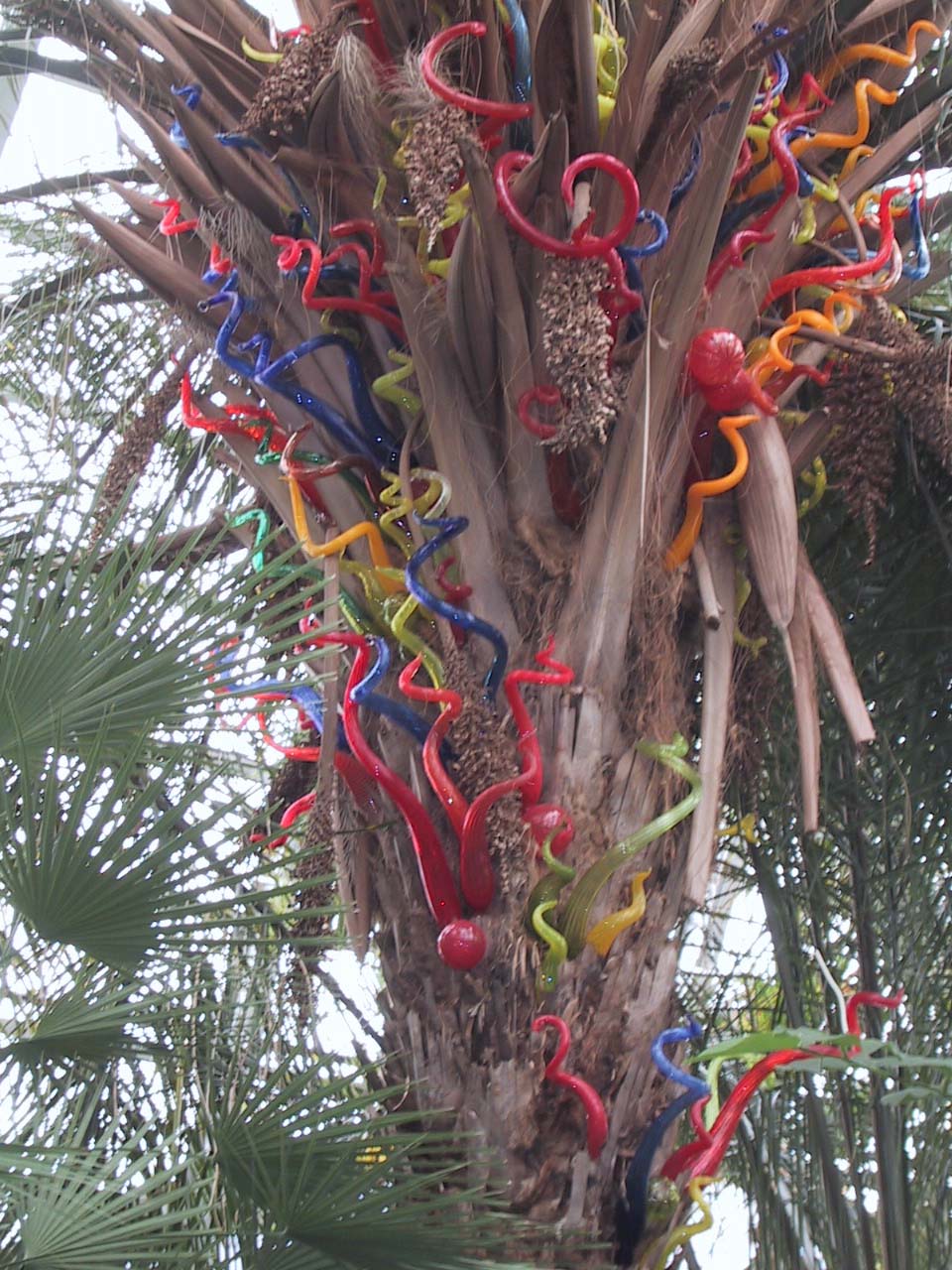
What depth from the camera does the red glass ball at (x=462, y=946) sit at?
142cm

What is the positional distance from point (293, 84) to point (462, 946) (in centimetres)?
102

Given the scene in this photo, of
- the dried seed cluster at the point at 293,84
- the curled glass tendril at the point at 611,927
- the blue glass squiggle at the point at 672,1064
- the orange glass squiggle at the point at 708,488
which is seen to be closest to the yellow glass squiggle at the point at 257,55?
the dried seed cluster at the point at 293,84

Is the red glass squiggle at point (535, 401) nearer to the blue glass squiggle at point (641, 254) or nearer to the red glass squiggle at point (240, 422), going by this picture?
the blue glass squiggle at point (641, 254)

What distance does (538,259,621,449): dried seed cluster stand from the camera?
4.74 ft

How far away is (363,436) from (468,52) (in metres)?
0.49

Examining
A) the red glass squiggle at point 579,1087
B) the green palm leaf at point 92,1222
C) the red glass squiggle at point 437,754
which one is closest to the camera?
the green palm leaf at point 92,1222

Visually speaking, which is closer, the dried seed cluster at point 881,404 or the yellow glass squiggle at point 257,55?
the dried seed cluster at point 881,404

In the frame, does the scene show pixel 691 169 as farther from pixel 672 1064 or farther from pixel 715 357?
pixel 672 1064

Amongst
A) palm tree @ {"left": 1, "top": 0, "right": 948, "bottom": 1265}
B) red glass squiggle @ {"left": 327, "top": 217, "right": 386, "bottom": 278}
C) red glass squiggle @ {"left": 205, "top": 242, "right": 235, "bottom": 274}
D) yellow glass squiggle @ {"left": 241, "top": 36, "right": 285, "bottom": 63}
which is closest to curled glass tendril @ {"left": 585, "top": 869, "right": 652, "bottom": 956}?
palm tree @ {"left": 1, "top": 0, "right": 948, "bottom": 1265}

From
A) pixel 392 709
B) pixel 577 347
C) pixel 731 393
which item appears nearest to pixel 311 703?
pixel 392 709

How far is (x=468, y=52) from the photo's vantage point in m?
1.71

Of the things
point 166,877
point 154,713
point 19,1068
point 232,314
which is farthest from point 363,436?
point 19,1068

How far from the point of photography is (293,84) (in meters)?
1.64

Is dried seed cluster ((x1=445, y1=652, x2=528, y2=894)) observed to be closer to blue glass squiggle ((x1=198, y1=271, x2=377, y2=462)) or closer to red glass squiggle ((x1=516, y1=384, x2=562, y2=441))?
red glass squiggle ((x1=516, y1=384, x2=562, y2=441))
